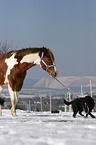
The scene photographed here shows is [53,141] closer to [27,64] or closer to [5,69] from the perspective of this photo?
[27,64]

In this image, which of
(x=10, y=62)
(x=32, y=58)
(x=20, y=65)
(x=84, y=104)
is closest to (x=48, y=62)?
(x=32, y=58)

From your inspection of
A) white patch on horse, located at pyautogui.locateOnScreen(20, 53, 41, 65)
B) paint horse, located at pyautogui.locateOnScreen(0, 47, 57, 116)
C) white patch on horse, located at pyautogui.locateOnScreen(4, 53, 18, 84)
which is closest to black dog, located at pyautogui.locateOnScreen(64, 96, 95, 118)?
paint horse, located at pyautogui.locateOnScreen(0, 47, 57, 116)

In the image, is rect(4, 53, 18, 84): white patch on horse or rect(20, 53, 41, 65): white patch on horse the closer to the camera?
rect(20, 53, 41, 65): white patch on horse

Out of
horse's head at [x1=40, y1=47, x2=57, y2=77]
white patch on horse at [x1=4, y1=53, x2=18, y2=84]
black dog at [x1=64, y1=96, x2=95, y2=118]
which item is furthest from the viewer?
white patch on horse at [x1=4, y1=53, x2=18, y2=84]

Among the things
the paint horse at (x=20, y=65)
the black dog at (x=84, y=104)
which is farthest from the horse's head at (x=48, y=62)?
the black dog at (x=84, y=104)

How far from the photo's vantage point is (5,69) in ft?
29.7

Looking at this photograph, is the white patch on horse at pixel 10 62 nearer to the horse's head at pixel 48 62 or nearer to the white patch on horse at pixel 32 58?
the white patch on horse at pixel 32 58

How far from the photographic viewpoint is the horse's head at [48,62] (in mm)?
8336

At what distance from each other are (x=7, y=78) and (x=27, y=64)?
2.91 feet

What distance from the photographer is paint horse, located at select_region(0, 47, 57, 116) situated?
836 centimetres

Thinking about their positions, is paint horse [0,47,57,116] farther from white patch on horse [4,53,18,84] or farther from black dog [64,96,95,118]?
black dog [64,96,95,118]

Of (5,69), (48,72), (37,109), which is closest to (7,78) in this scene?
(5,69)

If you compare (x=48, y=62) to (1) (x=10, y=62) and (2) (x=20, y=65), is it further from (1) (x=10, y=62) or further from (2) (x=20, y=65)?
(1) (x=10, y=62)

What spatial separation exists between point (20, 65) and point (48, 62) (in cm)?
94
